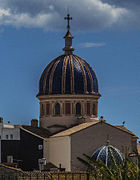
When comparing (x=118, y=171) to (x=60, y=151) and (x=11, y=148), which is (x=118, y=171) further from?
(x=11, y=148)

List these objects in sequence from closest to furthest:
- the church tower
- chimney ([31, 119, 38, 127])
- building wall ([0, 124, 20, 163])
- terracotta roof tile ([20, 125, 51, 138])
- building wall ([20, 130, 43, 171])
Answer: building wall ([20, 130, 43, 171]) < terracotta roof tile ([20, 125, 51, 138]) < building wall ([0, 124, 20, 163]) < the church tower < chimney ([31, 119, 38, 127])

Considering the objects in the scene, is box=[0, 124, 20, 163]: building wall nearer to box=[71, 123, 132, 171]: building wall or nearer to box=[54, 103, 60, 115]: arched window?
box=[54, 103, 60, 115]: arched window

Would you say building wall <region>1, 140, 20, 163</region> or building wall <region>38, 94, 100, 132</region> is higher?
building wall <region>38, 94, 100, 132</region>

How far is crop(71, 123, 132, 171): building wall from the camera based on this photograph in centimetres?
6091

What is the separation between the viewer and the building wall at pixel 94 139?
2398 inches

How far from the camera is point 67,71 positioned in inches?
2633

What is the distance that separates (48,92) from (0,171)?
29.8 metres

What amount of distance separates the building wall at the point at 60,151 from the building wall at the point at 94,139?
55 cm

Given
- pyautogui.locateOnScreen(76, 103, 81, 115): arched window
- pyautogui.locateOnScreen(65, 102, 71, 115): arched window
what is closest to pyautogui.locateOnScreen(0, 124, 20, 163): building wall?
pyautogui.locateOnScreen(65, 102, 71, 115): arched window

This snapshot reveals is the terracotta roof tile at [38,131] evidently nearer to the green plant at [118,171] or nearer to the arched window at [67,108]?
the arched window at [67,108]

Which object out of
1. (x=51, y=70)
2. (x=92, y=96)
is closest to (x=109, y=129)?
(x=92, y=96)

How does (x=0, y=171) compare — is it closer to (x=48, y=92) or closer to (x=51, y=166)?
(x=51, y=166)

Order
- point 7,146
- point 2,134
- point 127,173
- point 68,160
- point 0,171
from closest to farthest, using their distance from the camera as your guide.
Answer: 1. point 127,173
2. point 0,171
3. point 68,160
4. point 7,146
5. point 2,134

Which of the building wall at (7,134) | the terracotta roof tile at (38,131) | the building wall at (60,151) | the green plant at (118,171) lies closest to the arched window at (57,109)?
the terracotta roof tile at (38,131)
